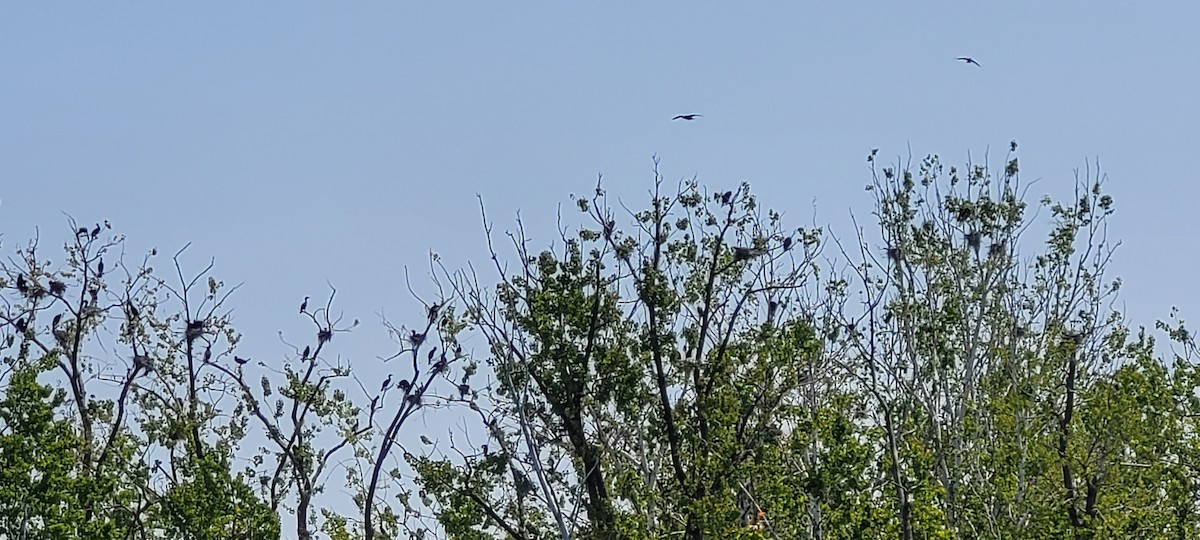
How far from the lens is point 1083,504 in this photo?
16.1m

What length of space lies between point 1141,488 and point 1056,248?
5.24m

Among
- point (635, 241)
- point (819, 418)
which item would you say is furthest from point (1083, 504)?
point (635, 241)

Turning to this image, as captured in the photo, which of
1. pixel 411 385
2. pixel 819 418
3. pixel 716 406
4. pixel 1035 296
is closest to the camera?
pixel 819 418

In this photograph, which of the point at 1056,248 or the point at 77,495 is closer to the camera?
the point at 77,495

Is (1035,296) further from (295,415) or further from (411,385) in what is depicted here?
(295,415)

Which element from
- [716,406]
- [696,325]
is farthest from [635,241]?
[716,406]

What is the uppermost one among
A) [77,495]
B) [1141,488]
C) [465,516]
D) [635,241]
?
[635,241]

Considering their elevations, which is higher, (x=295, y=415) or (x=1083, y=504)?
(x=295, y=415)

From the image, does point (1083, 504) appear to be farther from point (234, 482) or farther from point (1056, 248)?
point (234, 482)

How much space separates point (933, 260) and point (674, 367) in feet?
17.9

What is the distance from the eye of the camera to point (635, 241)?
639 inches

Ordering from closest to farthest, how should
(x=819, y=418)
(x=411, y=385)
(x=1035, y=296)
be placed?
(x=819, y=418), (x=411, y=385), (x=1035, y=296)

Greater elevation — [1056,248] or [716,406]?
[1056,248]

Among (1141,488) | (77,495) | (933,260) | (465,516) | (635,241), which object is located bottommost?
(1141,488)
